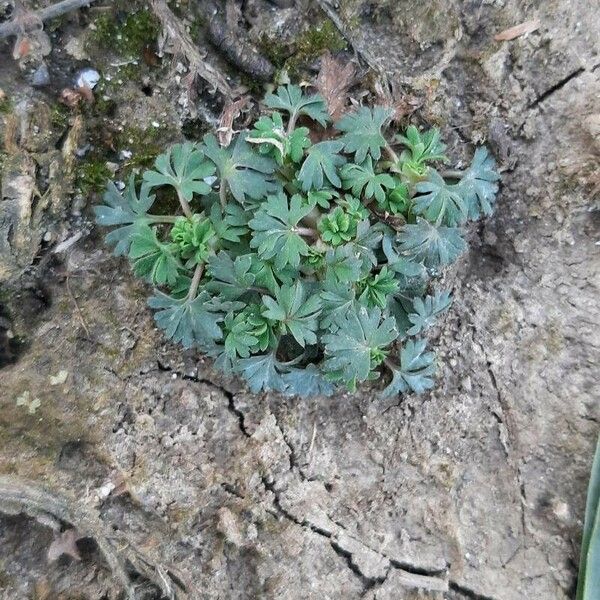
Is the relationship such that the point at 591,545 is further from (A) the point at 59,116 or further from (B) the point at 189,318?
(A) the point at 59,116

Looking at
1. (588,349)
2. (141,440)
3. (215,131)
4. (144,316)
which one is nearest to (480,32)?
(215,131)

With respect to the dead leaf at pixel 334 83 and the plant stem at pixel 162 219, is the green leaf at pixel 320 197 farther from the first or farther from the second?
the plant stem at pixel 162 219

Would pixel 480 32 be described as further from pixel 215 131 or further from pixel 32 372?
pixel 32 372

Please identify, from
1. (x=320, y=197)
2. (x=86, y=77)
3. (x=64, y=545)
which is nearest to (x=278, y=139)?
(x=320, y=197)

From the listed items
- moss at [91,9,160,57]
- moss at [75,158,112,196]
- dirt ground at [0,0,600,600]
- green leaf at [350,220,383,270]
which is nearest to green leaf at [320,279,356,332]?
green leaf at [350,220,383,270]

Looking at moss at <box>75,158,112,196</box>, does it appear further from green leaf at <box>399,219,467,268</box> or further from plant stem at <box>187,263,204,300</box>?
green leaf at <box>399,219,467,268</box>

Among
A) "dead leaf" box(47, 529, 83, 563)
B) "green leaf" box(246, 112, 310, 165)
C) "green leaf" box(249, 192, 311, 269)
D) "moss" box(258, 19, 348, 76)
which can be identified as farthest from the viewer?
"moss" box(258, 19, 348, 76)
